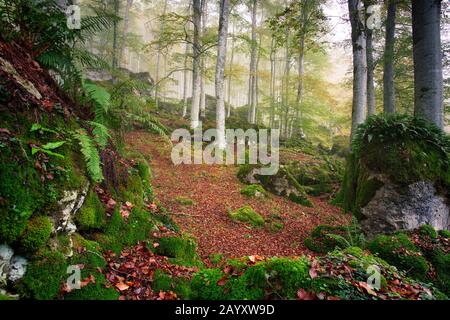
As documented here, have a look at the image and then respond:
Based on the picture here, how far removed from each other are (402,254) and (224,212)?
4.03 m

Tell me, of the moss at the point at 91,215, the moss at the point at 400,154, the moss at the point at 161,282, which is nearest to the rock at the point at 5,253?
the moss at the point at 91,215

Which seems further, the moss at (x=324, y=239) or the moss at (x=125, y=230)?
the moss at (x=324, y=239)

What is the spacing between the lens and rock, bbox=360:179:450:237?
583cm

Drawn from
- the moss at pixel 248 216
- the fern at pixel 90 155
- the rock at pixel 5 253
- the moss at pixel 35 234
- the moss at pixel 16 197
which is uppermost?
the fern at pixel 90 155

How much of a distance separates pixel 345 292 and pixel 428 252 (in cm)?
350

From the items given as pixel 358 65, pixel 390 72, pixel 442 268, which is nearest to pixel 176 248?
pixel 442 268

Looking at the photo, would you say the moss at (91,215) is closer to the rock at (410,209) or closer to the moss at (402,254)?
the moss at (402,254)

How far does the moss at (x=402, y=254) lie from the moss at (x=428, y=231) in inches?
31.0

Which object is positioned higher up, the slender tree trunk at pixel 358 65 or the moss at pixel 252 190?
the slender tree trunk at pixel 358 65

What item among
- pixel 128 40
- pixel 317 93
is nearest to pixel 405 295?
pixel 317 93

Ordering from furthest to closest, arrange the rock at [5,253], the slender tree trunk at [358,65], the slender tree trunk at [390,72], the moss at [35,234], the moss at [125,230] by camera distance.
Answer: the slender tree trunk at [390,72] → the slender tree trunk at [358,65] → the moss at [125,230] → the moss at [35,234] → the rock at [5,253]

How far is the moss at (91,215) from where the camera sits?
304cm

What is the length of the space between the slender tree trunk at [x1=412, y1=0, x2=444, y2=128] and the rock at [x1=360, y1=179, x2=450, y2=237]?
194 cm

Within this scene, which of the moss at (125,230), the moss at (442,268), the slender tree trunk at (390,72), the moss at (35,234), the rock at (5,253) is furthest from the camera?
the slender tree trunk at (390,72)
